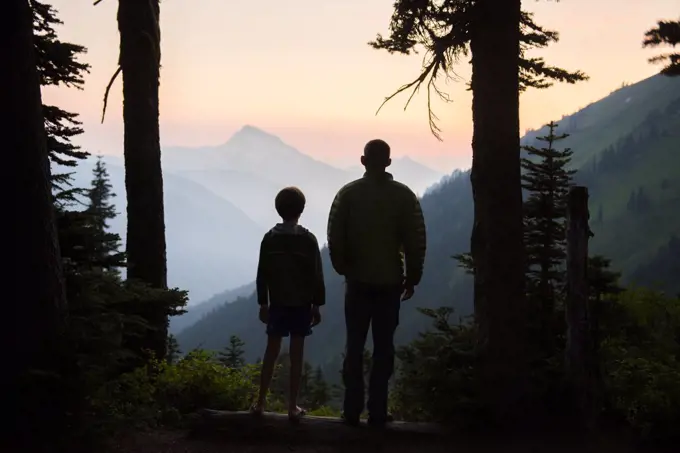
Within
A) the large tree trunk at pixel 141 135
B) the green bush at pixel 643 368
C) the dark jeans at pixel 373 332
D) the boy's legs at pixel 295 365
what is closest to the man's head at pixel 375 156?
the dark jeans at pixel 373 332

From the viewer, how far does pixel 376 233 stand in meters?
6.12

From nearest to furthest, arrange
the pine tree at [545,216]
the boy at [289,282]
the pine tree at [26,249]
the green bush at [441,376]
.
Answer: the pine tree at [26,249]
the boy at [289,282]
the green bush at [441,376]
the pine tree at [545,216]

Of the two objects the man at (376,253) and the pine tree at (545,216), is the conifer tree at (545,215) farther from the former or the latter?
the man at (376,253)

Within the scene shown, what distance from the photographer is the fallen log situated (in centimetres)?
603

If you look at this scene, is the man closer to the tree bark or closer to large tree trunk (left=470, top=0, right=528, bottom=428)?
large tree trunk (left=470, top=0, right=528, bottom=428)

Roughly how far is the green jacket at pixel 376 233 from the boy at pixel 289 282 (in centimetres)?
29

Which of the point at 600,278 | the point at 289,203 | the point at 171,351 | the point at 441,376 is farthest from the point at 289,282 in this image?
the point at 171,351

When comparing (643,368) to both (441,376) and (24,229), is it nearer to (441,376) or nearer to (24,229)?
(441,376)

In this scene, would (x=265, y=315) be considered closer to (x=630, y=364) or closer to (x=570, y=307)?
(x=570, y=307)

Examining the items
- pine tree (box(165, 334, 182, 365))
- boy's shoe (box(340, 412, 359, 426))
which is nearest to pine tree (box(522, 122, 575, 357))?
boy's shoe (box(340, 412, 359, 426))

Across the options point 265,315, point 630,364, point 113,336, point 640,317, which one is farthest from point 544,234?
point 113,336

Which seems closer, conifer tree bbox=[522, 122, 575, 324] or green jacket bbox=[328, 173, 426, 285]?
green jacket bbox=[328, 173, 426, 285]

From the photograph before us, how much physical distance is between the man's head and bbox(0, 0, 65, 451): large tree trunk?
121 inches

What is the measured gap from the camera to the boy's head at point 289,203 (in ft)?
19.8
